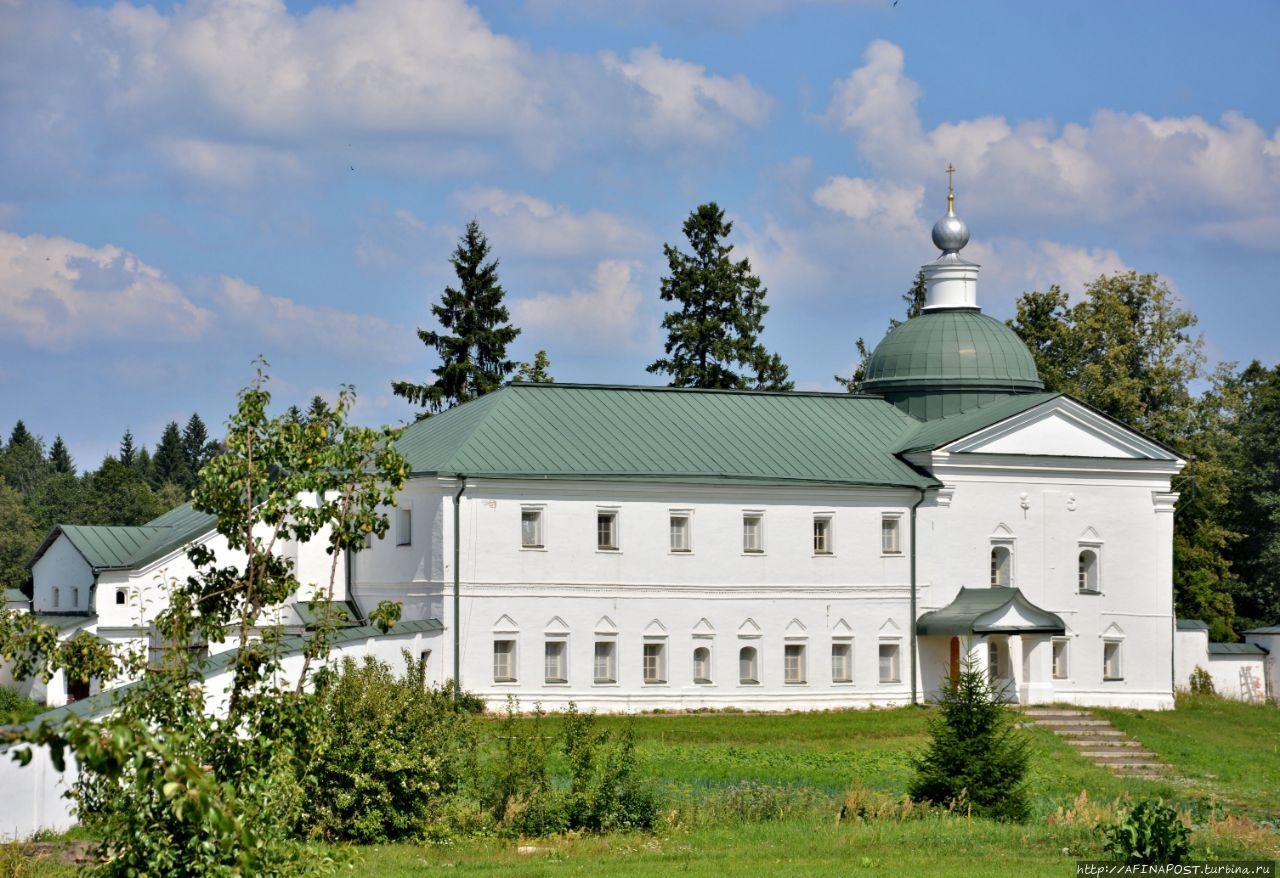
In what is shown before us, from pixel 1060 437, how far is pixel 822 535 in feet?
22.6

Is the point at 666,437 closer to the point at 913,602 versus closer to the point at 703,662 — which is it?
the point at 703,662

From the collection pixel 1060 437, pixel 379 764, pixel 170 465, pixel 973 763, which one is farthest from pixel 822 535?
pixel 170 465

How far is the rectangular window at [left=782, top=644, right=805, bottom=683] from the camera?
41438 mm

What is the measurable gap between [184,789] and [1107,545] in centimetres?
3924

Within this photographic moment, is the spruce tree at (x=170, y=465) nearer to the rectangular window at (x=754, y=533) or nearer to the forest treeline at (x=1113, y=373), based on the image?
→ the forest treeline at (x=1113, y=373)

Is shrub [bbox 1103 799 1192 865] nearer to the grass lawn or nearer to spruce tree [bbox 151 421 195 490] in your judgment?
the grass lawn

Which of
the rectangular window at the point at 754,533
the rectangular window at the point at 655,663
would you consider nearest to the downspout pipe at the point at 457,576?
the rectangular window at the point at 655,663

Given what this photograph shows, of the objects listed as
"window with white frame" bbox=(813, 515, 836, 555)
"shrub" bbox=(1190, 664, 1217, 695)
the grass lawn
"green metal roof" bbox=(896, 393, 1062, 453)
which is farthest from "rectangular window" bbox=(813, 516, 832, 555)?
"shrub" bbox=(1190, 664, 1217, 695)

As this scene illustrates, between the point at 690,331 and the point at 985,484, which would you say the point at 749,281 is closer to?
the point at 690,331

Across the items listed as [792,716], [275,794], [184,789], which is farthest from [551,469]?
[184,789]

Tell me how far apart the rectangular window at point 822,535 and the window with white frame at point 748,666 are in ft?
9.89

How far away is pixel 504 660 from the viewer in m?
39.1

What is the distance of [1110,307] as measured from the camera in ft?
194

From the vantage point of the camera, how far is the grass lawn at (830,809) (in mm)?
19844
